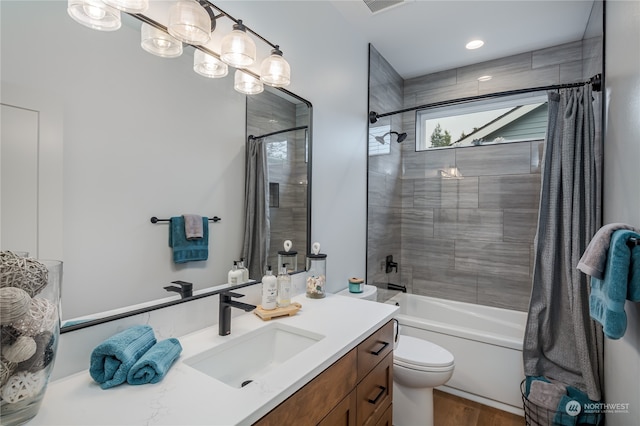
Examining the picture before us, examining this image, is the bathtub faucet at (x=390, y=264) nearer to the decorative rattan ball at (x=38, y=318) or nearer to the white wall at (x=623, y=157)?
the white wall at (x=623, y=157)

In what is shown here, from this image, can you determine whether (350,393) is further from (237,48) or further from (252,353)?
(237,48)

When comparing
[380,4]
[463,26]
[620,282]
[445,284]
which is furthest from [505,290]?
[380,4]

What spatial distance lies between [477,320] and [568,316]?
90 cm

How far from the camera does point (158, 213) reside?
1.10 metres

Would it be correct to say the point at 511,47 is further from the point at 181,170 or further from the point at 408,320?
the point at 181,170

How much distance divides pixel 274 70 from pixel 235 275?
0.98 meters

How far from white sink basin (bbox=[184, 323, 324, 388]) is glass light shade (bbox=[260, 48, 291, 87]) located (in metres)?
1.14

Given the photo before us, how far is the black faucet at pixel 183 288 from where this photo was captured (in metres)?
1.16

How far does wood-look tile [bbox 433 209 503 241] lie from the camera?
2.83 meters

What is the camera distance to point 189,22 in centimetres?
106

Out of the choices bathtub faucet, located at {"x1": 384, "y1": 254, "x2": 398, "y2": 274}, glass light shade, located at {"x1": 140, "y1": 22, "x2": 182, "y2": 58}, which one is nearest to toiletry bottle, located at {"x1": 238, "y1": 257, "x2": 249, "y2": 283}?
glass light shade, located at {"x1": 140, "y1": 22, "x2": 182, "y2": 58}

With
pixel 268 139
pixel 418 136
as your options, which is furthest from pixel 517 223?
pixel 268 139

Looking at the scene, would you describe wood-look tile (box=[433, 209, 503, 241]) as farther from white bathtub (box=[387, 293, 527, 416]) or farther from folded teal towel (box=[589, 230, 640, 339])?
folded teal towel (box=[589, 230, 640, 339])

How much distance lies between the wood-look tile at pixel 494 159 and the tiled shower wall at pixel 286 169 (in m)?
1.86
